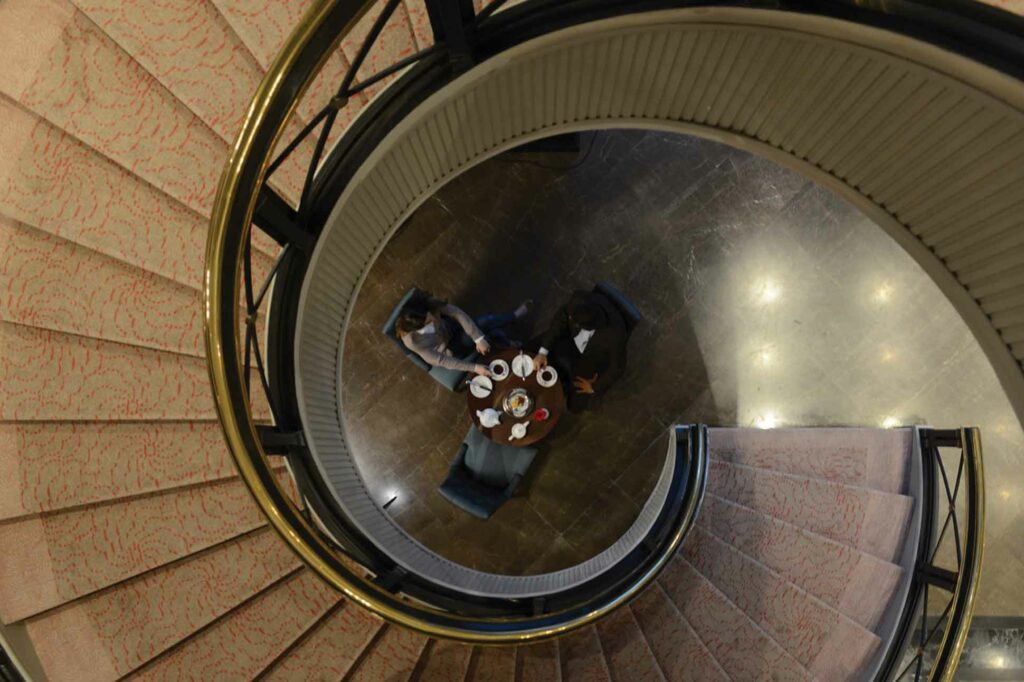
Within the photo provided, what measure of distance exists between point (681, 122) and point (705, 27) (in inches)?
35.5

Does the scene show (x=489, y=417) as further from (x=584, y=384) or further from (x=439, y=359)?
(x=584, y=384)

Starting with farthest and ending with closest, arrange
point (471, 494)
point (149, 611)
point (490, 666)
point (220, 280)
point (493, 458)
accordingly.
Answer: point (493, 458) → point (471, 494) → point (490, 666) → point (149, 611) → point (220, 280)

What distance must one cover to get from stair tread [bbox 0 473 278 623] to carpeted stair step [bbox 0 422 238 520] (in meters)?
0.09

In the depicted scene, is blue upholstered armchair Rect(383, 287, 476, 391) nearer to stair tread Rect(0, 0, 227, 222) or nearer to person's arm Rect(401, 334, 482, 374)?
person's arm Rect(401, 334, 482, 374)

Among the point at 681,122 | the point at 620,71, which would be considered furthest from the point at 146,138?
the point at 681,122

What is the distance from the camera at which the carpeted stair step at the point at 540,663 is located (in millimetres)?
3666

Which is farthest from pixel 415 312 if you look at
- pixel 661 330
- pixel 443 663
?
pixel 443 663

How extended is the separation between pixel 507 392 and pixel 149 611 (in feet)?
8.59

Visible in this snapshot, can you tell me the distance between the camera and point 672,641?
12.4 ft

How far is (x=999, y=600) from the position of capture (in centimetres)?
484

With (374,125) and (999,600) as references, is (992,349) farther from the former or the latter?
(374,125)

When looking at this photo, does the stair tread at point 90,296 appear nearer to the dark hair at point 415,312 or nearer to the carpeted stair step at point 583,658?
the dark hair at point 415,312

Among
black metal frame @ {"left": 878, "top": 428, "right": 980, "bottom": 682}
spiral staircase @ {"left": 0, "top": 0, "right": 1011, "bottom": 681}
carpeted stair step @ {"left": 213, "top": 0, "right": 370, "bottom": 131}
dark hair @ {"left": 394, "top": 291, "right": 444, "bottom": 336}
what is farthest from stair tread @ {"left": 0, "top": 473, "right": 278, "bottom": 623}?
black metal frame @ {"left": 878, "top": 428, "right": 980, "bottom": 682}

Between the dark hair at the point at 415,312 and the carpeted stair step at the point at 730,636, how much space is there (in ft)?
8.67
